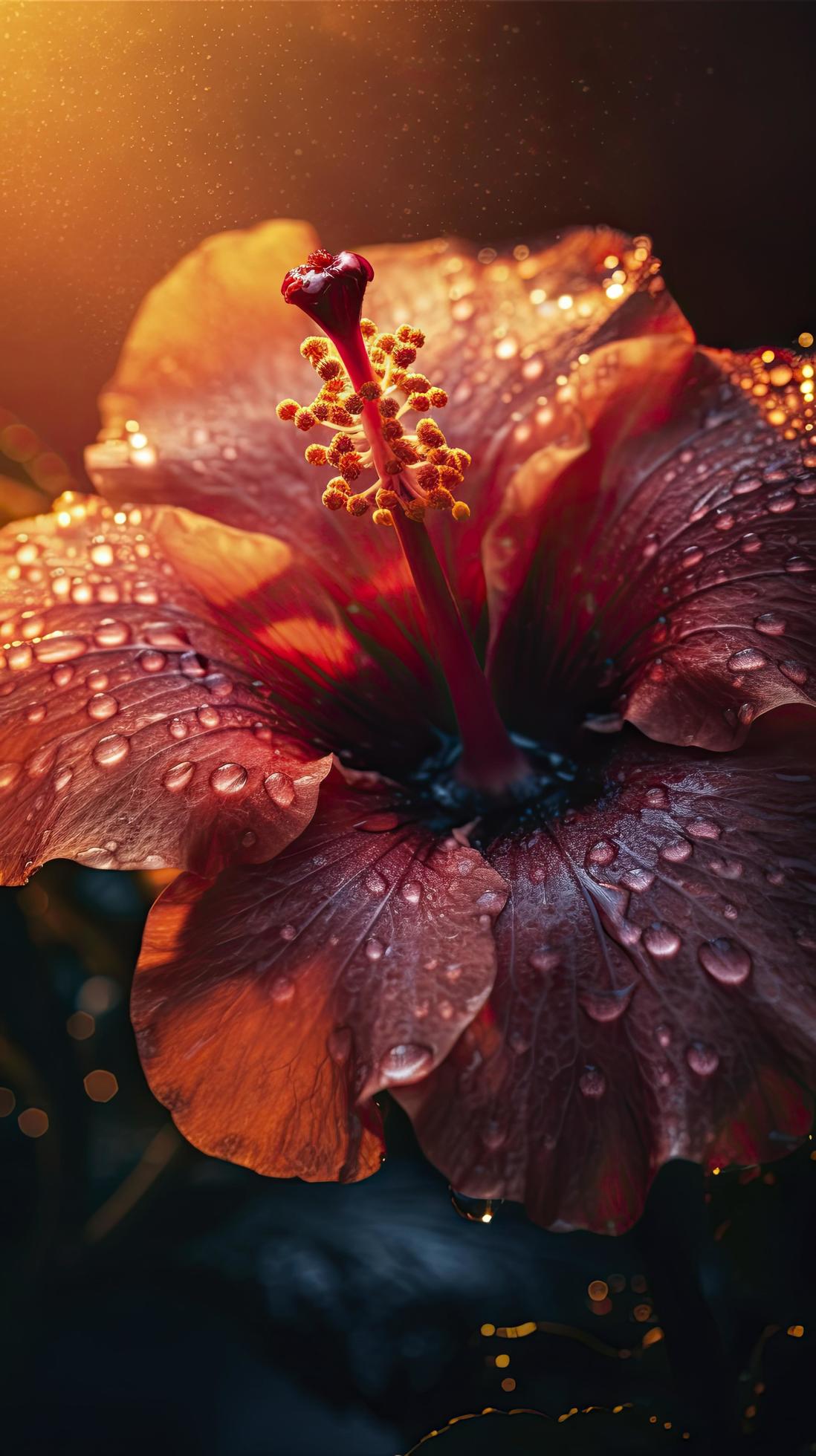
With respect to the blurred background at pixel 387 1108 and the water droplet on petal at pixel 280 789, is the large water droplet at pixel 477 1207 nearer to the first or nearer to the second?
the blurred background at pixel 387 1108

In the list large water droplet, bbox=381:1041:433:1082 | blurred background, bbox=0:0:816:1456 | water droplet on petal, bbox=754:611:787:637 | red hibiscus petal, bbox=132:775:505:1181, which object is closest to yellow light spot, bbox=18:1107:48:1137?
blurred background, bbox=0:0:816:1456

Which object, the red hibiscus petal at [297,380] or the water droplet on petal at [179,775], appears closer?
the water droplet on petal at [179,775]

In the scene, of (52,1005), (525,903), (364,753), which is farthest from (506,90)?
(52,1005)

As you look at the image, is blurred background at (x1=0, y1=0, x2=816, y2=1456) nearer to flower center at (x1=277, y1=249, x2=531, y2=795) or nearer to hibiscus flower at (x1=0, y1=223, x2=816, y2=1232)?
hibiscus flower at (x1=0, y1=223, x2=816, y2=1232)

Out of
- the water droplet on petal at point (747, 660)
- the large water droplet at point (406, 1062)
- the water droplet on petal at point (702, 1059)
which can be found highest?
the water droplet on petal at point (747, 660)

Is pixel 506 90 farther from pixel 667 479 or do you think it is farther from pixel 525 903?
pixel 525 903

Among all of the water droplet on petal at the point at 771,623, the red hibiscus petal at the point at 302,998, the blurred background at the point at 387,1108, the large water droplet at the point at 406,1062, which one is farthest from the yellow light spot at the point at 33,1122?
the water droplet on petal at the point at 771,623

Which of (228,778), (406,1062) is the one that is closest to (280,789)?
(228,778)

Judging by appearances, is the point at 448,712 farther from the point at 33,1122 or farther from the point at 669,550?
the point at 33,1122
